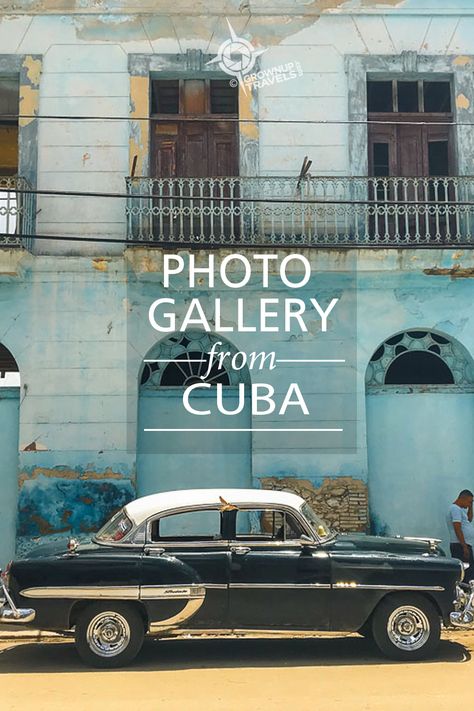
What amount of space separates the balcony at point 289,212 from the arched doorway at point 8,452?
8.82 ft

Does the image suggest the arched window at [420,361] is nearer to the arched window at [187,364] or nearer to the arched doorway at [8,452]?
the arched window at [187,364]

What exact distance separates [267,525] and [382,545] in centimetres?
107

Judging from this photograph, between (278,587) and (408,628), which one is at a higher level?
(278,587)

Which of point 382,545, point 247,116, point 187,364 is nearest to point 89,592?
point 382,545

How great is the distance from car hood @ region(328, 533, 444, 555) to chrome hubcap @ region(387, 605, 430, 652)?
0.51 metres

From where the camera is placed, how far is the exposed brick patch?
37.0 feet

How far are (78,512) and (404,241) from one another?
598 cm

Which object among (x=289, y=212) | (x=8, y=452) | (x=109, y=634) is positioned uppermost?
(x=289, y=212)

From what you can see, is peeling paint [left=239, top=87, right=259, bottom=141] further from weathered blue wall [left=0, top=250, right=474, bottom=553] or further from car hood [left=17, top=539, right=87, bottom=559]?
car hood [left=17, top=539, right=87, bottom=559]

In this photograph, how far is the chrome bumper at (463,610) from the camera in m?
7.09

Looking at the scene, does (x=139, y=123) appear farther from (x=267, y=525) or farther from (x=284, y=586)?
(x=284, y=586)

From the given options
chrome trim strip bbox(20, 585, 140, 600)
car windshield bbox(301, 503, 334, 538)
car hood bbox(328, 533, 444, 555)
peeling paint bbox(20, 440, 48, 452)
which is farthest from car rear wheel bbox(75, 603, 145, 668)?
peeling paint bbox(20, 440, 48, 452)

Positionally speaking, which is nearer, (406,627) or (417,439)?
(406,627)

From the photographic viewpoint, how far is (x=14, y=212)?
1127cm
